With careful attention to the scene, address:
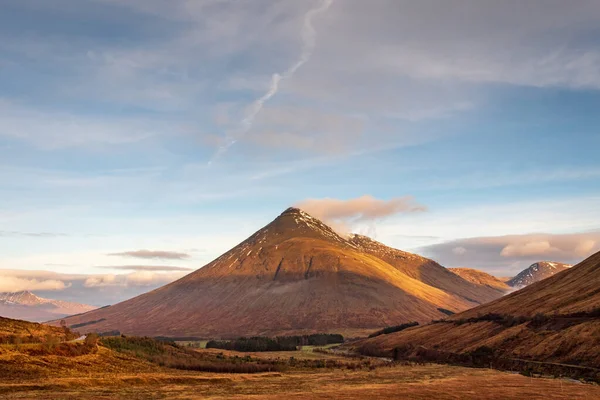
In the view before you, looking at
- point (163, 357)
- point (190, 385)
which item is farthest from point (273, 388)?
point (163, 357)

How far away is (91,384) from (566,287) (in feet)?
491

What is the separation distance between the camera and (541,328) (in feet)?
414

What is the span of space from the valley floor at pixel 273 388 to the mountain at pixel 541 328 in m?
22.9

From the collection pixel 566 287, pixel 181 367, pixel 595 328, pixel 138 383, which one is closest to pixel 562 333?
pixel 595 328

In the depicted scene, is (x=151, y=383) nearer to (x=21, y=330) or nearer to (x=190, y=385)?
(x=190, y=385)

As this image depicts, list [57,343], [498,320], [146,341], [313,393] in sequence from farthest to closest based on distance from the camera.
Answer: [498,320], [146,341], [57,343], [313,393]

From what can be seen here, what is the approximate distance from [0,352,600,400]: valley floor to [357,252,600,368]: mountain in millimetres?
22917

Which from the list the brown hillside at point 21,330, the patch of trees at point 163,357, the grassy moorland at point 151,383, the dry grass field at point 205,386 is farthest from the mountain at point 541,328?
the brown hillside at point 21,330

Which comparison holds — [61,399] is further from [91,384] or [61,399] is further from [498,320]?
[498,320]

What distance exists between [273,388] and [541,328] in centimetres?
8137

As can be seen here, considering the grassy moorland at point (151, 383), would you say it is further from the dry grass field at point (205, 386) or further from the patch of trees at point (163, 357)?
the patch of trees at point (163, 357)

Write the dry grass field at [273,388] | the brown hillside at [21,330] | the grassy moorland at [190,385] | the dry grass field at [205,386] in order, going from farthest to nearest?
the brown hillside at [21,330] → the grassy moorland at [190,385] → the dry grass field at [205,386] → the dry grass field at [273,388]

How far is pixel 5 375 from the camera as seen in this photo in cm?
6469

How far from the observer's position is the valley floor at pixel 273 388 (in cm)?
5796
